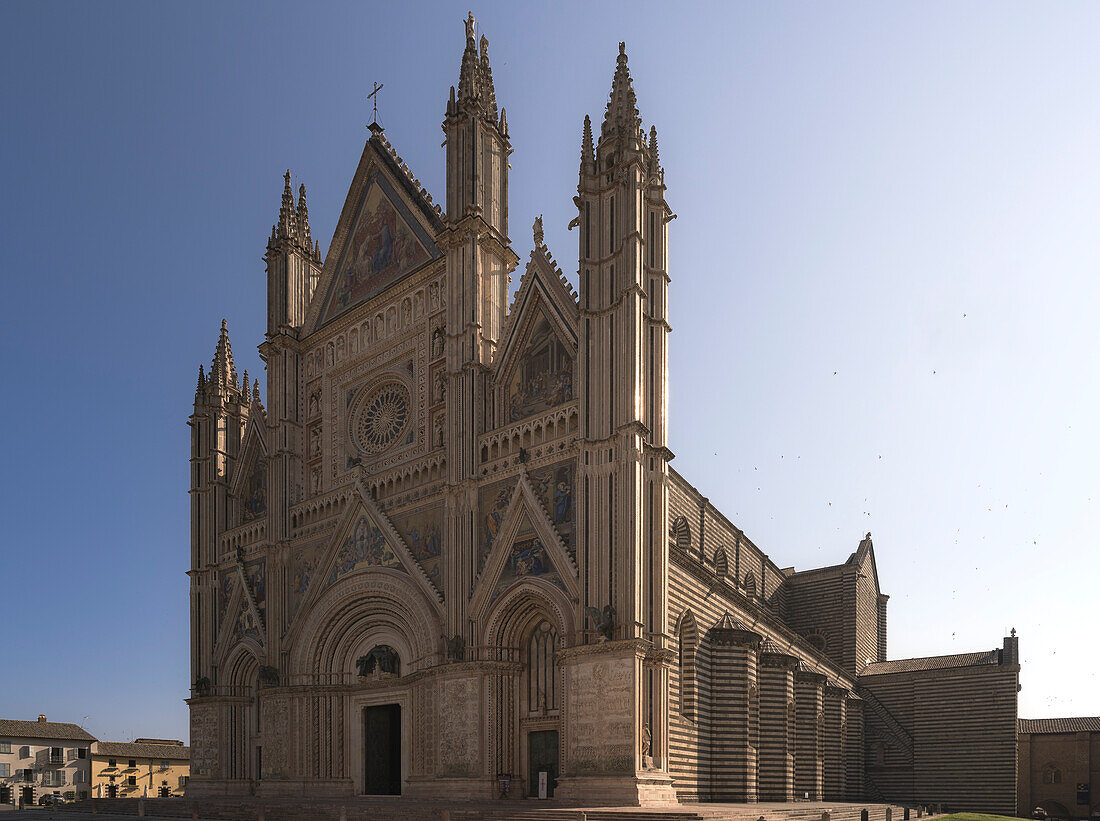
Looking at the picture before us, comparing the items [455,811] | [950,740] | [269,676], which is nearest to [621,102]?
[455,811]

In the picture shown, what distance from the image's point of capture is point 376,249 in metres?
34.3

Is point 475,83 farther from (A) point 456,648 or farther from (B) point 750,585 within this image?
(B) point 750,585

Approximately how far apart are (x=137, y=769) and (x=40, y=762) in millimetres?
6505

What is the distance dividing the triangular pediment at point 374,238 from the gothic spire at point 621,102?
743 cm

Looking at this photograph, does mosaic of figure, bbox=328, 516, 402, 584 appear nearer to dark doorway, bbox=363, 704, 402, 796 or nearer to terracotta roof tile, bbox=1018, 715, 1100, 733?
dark doorway, bbox=363, 704, 402, 796

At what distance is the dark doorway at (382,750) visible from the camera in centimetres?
2986

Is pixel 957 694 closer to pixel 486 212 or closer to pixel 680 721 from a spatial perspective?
pixel 680 721

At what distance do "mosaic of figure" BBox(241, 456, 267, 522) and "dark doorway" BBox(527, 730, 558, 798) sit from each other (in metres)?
15.0

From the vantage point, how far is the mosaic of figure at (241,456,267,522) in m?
36.1

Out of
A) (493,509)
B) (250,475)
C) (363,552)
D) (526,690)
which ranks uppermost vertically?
(250,475)

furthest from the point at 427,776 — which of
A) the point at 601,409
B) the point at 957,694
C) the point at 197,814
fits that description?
the point at 957,694

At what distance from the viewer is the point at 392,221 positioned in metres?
34.0

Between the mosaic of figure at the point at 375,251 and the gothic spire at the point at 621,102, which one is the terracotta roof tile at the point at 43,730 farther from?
the gothic spire at the point at 621,102

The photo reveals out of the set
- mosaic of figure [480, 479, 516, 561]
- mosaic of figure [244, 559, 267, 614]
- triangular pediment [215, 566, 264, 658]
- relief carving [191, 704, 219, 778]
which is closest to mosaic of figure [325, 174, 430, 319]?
mosaic of figure [480, 479, 516, 561]
